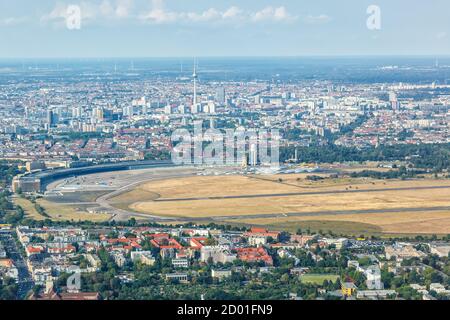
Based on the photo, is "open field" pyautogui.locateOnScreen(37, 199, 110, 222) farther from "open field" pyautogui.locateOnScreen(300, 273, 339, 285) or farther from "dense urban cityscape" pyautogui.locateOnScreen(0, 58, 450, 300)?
"open field" pyautogui.locateOnScreen(300, 273, 339, 285)

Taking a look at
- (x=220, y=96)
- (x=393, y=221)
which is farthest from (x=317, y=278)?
(x=220, y=96)

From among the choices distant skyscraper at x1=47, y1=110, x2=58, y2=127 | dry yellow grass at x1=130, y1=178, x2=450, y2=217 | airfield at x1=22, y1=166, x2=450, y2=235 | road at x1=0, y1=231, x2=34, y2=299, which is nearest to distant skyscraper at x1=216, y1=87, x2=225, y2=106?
distant skyscraper at x1=47, y1=110, x2=58, y2=127

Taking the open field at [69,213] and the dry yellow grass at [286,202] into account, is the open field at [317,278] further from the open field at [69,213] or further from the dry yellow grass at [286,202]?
the open field at [69,213]

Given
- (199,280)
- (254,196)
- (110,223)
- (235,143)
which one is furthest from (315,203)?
(235,143)

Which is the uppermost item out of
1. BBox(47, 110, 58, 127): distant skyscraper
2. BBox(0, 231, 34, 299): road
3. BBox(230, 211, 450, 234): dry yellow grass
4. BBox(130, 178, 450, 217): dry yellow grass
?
BBox(0, 231, 34, 299): road

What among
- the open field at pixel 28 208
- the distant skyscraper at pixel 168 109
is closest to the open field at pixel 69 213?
the open field at pixel 28 208
